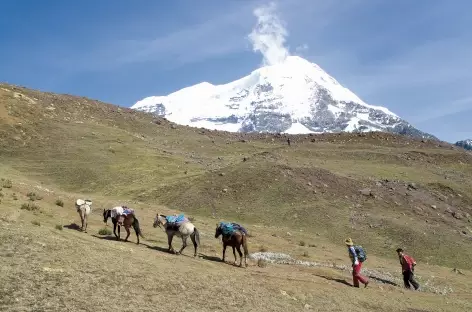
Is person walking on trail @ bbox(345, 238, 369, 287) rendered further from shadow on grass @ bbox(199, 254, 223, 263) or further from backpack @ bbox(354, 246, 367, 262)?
shadow on grass @ bbox(199, 254, 223, 263)

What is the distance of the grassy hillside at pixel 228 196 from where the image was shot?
16.9 meters

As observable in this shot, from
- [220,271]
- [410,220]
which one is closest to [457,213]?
[410,220]

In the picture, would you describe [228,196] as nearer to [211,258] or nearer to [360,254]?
[211,258]

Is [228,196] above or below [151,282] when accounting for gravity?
above

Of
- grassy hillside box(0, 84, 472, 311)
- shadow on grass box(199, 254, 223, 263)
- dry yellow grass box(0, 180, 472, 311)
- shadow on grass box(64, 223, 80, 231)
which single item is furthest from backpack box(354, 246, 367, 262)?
shadow on grass box(64, 223, 80, 231)

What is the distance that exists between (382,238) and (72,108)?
54.8m

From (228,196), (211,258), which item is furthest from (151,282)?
(228,196)

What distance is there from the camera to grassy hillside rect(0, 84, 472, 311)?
16.9 meters

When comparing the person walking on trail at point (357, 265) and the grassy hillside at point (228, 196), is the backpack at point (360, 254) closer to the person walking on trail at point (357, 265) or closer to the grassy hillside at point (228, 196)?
the person walking on trail at point (357, 265)

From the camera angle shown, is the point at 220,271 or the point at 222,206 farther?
the point at 222,206

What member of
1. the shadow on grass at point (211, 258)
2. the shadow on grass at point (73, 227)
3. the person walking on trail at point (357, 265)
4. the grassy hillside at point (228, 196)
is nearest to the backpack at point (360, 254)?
the person walking on trail at point (357, 265)

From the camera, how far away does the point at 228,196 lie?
44.5 m

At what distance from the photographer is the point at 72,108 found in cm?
7569

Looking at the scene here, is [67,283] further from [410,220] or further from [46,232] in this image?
[410,220]
